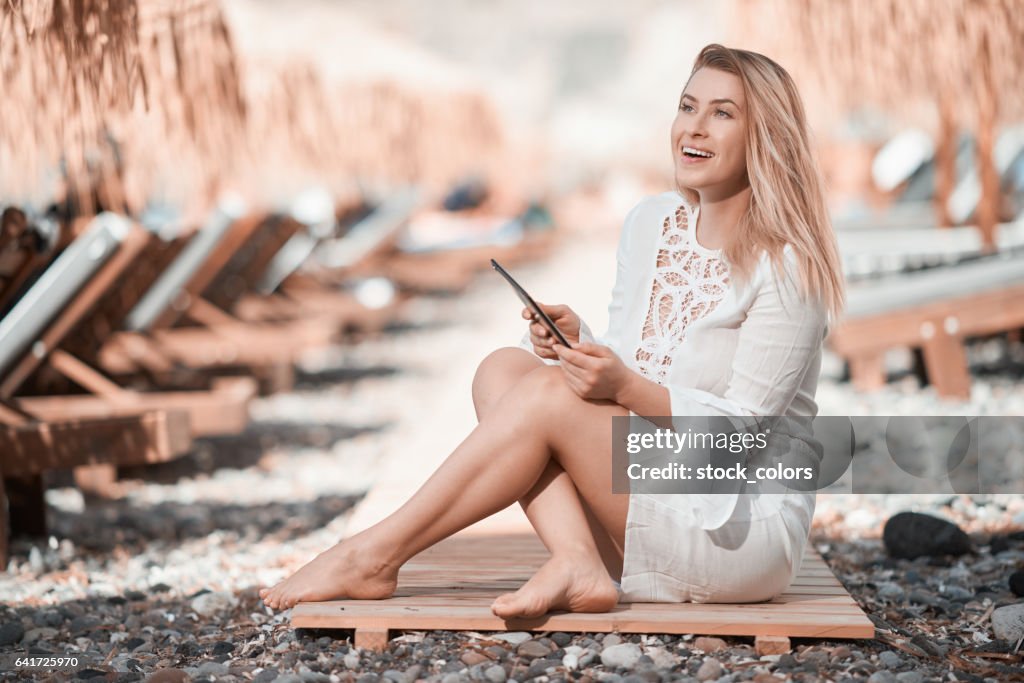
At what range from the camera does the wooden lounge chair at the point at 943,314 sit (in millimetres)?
5504

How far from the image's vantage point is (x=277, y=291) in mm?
9102

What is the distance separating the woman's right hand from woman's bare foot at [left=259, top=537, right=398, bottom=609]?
53 cm

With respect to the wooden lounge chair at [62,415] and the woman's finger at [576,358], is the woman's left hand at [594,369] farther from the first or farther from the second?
the wooden lounge chair at [62,415]

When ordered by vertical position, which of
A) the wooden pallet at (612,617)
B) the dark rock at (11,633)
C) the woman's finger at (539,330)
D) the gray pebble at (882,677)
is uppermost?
the woman's finger at (539,330)

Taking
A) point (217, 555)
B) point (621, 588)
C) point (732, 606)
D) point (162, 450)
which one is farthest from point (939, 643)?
point (162, 450)

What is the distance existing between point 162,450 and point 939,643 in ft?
7.91

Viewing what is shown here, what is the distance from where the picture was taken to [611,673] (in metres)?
2.15

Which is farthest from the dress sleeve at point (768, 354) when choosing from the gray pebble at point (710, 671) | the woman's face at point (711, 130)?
the gray pebble at point (710, 671)

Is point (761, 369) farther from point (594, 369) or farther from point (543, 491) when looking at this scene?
Result: point (543, 491)

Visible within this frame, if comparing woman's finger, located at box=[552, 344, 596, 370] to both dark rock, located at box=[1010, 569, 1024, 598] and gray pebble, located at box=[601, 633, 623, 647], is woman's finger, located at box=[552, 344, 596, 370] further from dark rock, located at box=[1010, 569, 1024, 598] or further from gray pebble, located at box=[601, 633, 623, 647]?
dark rock, located at box=[1010, 569, 1024, 598]

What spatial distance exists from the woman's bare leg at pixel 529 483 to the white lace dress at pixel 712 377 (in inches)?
3.7

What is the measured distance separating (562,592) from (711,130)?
0.93m

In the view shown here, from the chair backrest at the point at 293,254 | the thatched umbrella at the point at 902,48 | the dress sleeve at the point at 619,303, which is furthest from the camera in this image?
the chair backrest at the point at 293,254

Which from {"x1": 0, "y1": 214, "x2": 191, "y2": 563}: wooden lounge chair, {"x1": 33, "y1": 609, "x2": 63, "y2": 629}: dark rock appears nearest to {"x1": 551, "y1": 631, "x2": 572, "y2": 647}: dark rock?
{"x1": 33, "y1": 609, "x2": 63, "y2": 629}: dark rock
